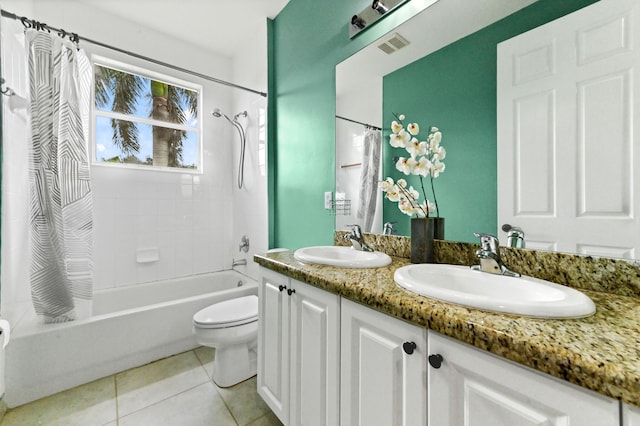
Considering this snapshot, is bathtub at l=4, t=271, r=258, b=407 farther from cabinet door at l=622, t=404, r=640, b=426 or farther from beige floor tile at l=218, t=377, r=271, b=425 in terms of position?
cabinet door at l=622, t=404, r=640, b=426

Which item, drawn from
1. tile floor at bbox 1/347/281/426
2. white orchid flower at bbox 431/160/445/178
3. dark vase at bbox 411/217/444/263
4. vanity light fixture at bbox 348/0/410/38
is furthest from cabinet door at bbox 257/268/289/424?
vanity light fixture at bbox 348/0/410/38

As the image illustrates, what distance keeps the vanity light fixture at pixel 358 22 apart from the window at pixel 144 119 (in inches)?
79.8

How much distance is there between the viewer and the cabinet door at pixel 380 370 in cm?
70

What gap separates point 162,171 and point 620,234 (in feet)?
10.2

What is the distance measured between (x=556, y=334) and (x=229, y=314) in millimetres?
1728

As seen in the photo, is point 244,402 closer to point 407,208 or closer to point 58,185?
point 407,208

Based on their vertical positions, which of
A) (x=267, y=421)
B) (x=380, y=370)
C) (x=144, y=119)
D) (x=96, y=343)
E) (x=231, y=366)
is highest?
(x=144, y=119)

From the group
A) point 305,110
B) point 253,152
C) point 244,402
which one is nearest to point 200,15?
point 253,152

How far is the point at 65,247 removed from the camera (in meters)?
1.71

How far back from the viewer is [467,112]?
1.08 meters

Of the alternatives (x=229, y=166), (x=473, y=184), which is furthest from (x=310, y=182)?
(x=229, y=166)

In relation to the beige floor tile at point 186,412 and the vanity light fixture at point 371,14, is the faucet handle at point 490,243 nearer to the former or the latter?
the vanity light fixture at point 371,14

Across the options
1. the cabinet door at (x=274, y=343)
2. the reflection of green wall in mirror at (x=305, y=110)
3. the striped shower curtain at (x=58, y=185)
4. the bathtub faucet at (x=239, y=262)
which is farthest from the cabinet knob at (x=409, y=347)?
the bathtub faucet at (x=239, y=262)

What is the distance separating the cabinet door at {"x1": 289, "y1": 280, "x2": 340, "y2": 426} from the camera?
95cm
